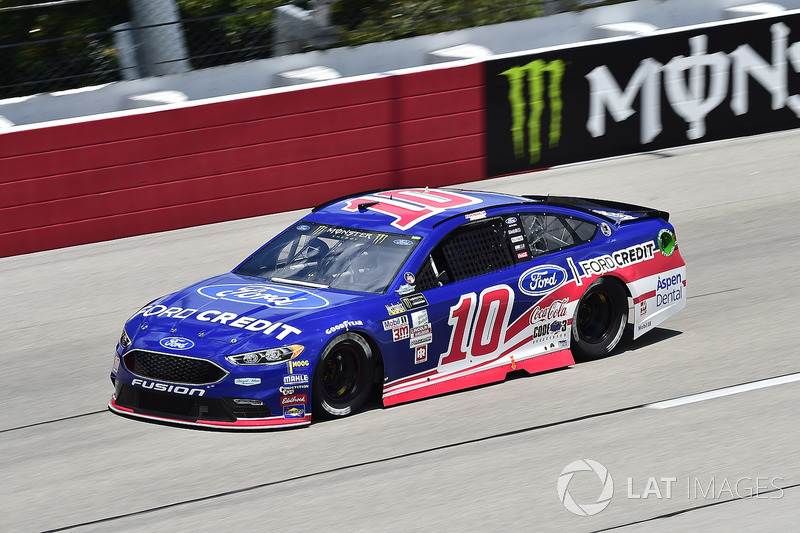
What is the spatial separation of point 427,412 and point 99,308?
4877 millimetres

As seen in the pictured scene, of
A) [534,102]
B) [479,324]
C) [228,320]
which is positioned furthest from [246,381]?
[534,102]

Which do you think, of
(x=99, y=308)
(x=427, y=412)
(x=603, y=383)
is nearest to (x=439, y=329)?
(x=427, y=412)

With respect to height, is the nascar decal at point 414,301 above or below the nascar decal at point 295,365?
above

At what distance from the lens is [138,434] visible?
24.4 feet

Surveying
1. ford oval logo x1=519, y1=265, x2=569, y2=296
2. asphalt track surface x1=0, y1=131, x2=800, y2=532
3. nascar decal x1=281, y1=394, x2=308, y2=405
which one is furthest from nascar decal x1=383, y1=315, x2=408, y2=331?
ford oval logo x1=519, y1=265, x2=569, y2=296

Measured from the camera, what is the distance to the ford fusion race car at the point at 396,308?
7.25 meters

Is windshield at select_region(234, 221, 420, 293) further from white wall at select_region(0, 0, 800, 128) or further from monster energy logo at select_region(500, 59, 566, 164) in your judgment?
monster energy logo at select_region(500, 59, 566, 164)

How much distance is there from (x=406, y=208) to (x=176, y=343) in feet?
7.28

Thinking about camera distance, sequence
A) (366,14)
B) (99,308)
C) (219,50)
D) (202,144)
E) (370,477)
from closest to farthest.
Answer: (370,477) < (99,308) < (202,144) < (219,50) < (366,14)

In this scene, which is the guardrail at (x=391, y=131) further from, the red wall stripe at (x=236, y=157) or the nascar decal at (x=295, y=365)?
the nascar decal at (x=295, y=365)

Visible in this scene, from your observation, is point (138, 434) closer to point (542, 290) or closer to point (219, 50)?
point (542, 290)

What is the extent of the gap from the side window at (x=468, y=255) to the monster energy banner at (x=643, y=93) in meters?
7.19

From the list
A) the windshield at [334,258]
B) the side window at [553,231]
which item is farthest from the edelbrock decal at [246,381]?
the side window at [553,231]

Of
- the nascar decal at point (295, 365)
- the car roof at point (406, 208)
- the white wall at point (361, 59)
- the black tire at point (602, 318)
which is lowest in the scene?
the black tire at point (602, 318)
